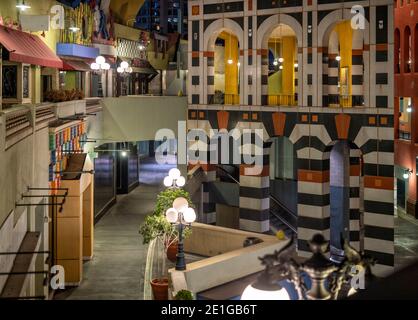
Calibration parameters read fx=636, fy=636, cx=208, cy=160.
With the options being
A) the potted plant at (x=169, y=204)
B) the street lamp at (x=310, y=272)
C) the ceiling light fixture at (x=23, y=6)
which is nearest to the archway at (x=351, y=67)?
the potted plant at (x=169, y=204)

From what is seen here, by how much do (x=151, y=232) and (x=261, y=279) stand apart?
15870 millimetres

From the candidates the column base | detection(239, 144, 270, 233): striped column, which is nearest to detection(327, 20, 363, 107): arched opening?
detection(239, 144, 270, 233): striped column

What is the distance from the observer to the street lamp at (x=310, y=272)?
15.4 feet

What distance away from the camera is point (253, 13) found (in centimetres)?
2770

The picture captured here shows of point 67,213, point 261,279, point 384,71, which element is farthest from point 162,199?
point 261,279

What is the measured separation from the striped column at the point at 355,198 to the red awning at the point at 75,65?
522 inches

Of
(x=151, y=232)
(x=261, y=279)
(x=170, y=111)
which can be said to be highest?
(x=170, y=111)

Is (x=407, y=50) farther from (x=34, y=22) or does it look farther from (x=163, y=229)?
(x=163, y=229)

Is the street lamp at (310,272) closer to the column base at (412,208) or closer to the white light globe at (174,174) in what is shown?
the white light globe at (174,174)

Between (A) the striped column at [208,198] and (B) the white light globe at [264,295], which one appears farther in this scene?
(A) the striped column at [208,198]

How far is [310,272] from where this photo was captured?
15.5 ft

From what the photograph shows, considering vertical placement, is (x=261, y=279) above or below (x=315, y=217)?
above

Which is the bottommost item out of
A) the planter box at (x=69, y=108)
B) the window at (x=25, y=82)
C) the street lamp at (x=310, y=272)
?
the street lamp at (x=310, y=272)
